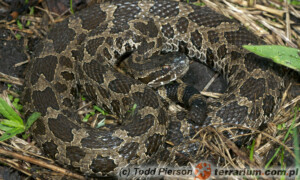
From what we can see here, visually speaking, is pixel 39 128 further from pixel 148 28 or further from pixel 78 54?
pixel 148 28

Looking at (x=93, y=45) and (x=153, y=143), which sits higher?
(x=93, y=45)

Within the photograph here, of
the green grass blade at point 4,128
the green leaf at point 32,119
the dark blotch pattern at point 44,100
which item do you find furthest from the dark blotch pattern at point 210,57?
the green grass blade at point 4,128

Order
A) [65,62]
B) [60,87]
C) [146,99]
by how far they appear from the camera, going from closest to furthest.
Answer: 1. [146,99]
2. [60,87]
3. [65,62]

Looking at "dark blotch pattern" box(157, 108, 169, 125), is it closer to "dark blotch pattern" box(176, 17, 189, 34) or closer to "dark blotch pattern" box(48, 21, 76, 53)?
"dark blotch pattern" box(176, 17, 189, 34)

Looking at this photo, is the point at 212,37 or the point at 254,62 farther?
the point at 212,37

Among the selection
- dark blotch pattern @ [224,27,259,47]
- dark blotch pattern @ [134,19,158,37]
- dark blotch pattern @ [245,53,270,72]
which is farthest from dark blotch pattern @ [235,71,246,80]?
dark blotch pattern @ [134,19,158,37]

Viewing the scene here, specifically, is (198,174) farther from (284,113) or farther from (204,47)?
(204,47)

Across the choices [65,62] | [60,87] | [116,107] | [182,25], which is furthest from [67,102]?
[182,25]

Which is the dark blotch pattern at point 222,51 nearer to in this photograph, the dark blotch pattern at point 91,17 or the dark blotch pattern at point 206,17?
the dark blotch pattern at point 206,17
